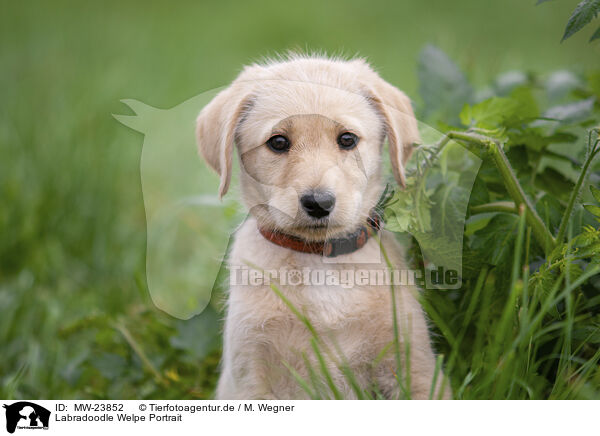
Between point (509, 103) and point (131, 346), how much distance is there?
190cm

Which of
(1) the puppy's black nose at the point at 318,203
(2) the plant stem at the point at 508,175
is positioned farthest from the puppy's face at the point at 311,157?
(2) the plant stem at the point at 508,175

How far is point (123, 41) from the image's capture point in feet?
19.6

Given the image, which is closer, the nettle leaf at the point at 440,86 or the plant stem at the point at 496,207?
the plant stem at the point at 496,207

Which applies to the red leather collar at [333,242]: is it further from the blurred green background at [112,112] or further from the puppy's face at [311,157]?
the blurred green background at [112,112]

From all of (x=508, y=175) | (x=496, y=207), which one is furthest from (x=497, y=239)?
(x=508, y=175)

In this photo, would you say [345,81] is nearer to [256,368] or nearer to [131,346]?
[256,368]

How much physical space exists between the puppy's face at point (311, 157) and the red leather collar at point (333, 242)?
38mm

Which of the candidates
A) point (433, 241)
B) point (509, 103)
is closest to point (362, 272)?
point (433, 241)

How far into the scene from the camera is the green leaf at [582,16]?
1871mm

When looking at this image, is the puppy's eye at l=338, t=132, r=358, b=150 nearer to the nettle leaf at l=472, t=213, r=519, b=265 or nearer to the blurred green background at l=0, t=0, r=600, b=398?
the blurred green background at l=0, t=0, r=600, b=398

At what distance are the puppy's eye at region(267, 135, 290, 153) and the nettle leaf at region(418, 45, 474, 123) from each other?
0.93m

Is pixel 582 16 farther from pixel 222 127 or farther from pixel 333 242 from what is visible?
pixel 222 127

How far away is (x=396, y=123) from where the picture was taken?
2.11 m
